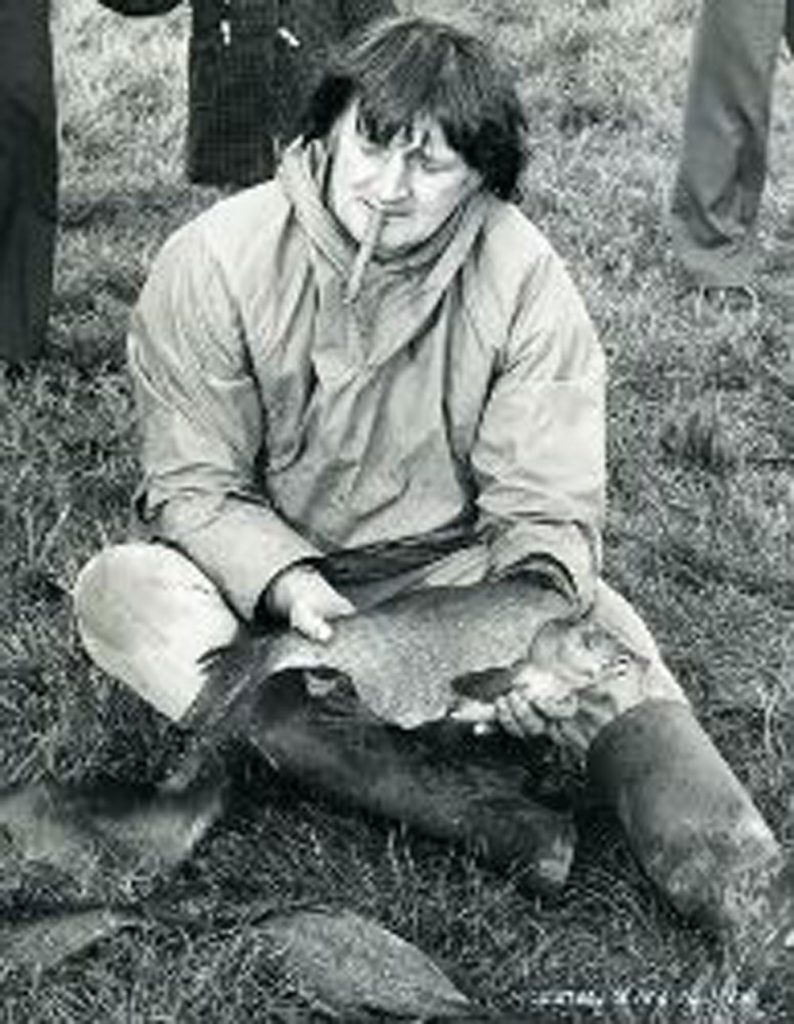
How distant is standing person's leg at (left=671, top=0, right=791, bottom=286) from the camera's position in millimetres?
7336

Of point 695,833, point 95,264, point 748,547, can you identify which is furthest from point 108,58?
point 695,833

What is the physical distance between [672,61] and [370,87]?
5.89 meters

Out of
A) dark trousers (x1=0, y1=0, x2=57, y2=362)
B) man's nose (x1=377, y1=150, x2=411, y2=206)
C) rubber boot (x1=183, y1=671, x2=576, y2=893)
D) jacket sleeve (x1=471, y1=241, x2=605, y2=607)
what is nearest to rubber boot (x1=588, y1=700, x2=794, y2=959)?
rubber boot (x1=183, y1=671, x2=576, y2=893)

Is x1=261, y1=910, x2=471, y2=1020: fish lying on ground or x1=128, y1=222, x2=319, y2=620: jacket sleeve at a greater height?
x1=128, y1=222, x2=319, y2=620: jacket sleeve

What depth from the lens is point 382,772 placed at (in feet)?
13.5

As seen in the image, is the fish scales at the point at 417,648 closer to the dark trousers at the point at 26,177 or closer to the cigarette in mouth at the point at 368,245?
the cigarette in mouth at the point at 368,245

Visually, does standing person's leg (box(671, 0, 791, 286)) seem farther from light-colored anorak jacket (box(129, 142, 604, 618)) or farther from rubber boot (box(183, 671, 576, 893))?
rubber boot (box(183, 671, 576, 893))


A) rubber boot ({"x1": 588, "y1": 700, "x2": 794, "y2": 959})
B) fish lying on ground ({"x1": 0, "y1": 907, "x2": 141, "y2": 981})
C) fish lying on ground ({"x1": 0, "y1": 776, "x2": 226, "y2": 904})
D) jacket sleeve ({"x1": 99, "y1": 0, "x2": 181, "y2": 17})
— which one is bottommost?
fish lying on ground ({"x1": 0, "y1": 776, "x2": 226, "y2": 904})

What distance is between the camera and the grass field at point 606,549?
3795 millimetres

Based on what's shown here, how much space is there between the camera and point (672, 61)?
981cm

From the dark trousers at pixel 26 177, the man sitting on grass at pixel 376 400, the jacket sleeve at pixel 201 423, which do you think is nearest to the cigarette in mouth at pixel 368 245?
the man sitting on grass at pixel 376 400

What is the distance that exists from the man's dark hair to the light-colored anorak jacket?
0.11m

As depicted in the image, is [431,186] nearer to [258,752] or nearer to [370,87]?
[370,87]

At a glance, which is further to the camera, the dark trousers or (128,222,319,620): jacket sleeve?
the dark trousers
